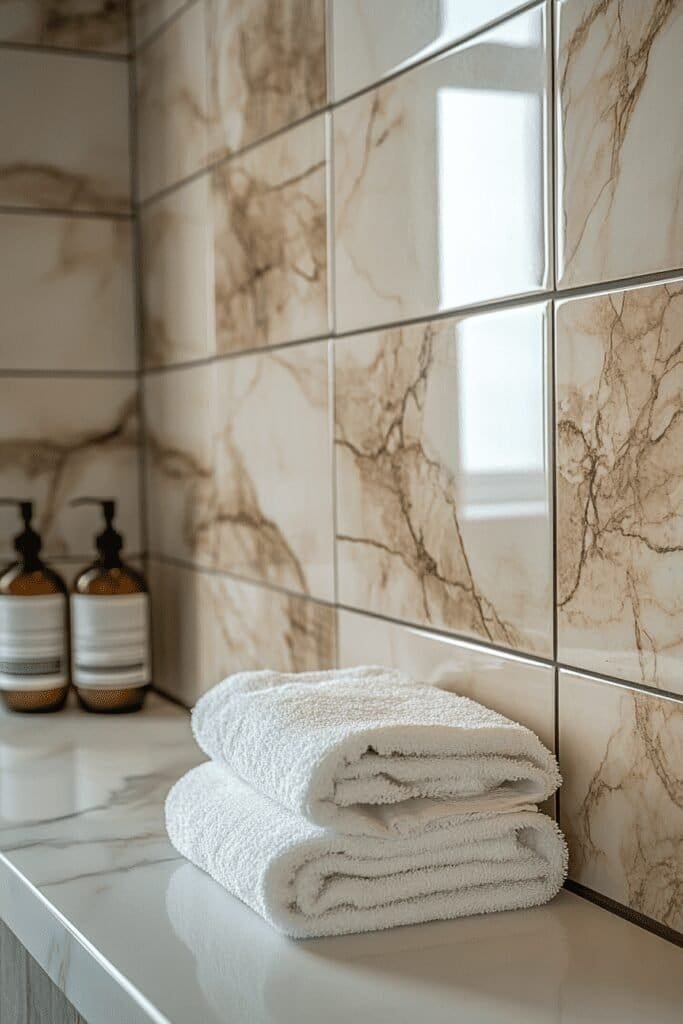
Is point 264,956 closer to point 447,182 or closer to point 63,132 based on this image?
point 447,182

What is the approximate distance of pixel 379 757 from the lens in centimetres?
78

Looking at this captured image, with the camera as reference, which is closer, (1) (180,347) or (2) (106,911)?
(2) (106,911)

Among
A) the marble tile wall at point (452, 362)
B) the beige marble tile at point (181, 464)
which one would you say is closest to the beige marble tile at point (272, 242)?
the marble tile wall at point (452, 362)

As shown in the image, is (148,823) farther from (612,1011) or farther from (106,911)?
(612,1011)

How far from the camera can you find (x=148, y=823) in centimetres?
101

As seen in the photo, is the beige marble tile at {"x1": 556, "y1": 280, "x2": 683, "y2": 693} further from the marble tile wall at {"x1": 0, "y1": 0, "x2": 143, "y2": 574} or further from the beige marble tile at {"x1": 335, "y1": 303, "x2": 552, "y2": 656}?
the marble tile wall at {"x1": 0, "y1": 0, "x2": 143, "y2": 574}

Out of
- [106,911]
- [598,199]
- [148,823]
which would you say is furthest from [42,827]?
[598,199]

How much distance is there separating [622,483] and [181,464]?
791mm

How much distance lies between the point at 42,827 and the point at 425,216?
0.55 metres

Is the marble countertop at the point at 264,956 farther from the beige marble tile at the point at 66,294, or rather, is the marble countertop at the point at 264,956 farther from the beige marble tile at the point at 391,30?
the beige marble tile at the point at 66,294

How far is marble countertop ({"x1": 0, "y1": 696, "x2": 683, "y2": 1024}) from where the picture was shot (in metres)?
0.68

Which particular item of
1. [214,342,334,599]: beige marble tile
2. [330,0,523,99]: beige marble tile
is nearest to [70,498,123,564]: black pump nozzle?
[214,342,334,599]: beige marble tile

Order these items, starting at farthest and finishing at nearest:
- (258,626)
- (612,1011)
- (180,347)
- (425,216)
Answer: (180,347) < (258,626) < (425,216) < (612,1011)

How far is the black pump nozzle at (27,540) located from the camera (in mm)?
1413
